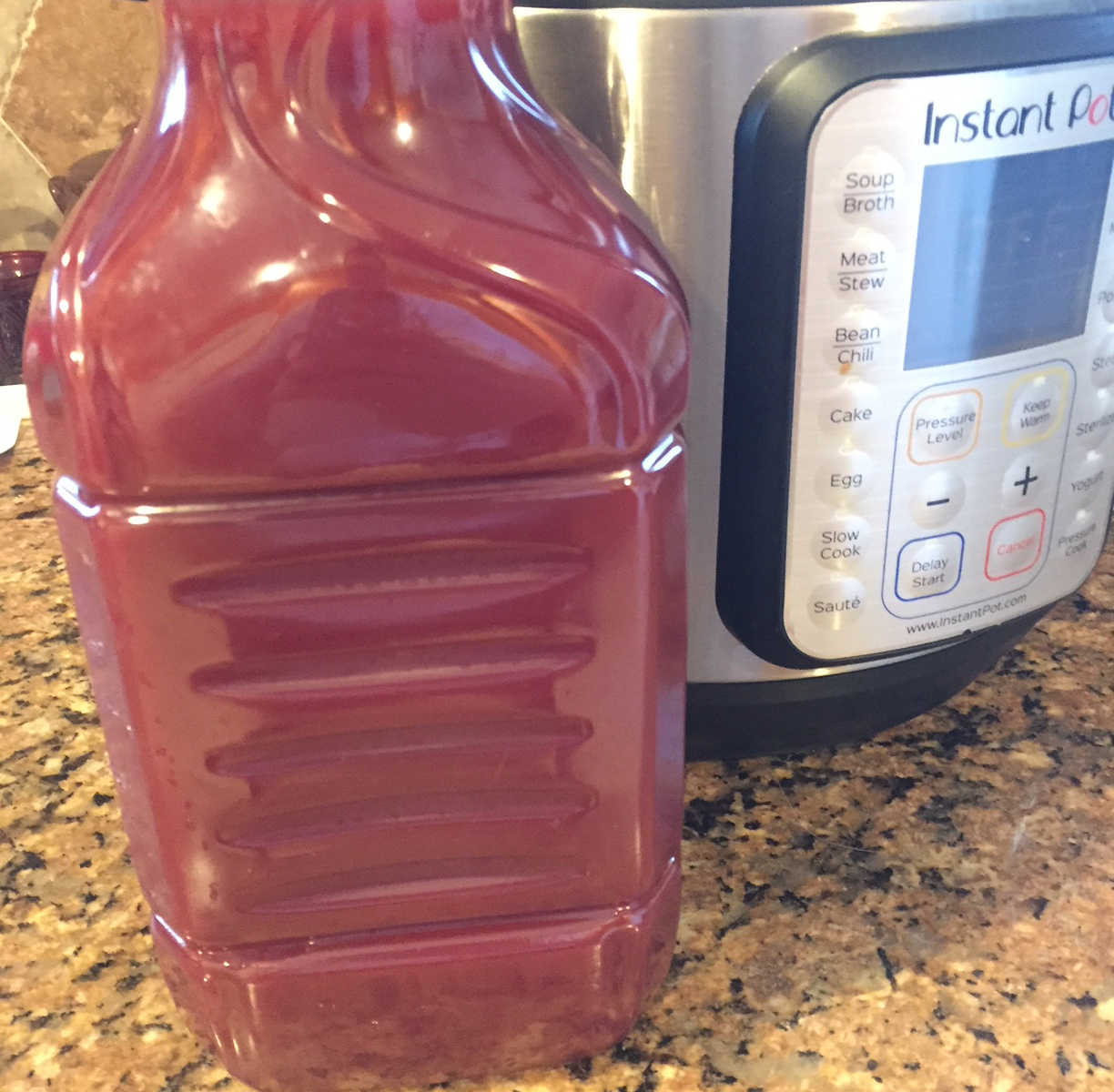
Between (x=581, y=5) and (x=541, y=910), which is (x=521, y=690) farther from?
(x=581, y=5)

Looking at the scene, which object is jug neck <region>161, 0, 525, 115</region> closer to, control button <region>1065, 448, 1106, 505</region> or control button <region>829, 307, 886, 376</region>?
control button <region>829, 307, 886, 376</region>

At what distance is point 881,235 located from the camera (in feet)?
1.20

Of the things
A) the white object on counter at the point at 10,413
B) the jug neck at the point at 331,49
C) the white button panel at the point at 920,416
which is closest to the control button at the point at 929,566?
the white button panel at the point at 920,416

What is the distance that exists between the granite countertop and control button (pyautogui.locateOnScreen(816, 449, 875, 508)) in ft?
0.53

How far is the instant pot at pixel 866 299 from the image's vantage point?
0.35 meters

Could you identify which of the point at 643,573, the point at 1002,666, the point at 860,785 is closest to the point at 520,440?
the point at 643,573

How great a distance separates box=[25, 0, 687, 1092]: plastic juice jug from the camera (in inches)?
11.0

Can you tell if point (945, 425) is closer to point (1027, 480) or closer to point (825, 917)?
point (1027, 480)

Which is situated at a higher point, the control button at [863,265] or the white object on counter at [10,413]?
the control button at [863,265]

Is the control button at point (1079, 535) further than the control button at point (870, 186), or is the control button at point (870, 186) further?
the control button at point (1079, 535)

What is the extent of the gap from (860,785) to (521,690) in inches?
9.5

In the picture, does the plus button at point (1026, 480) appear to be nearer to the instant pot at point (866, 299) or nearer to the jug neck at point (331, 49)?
the instant pot at point (866, 299)

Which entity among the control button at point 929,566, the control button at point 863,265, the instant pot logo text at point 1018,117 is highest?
the instant pot logo text at point 1018,117

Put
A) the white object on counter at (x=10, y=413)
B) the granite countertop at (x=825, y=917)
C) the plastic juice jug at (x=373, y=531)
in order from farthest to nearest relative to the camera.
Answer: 1. the white object on counter at (x=10, y=413)
2. the granite countertop at (x=825, y=917)
3. the plastic juice jug at (x=373, y=531)
